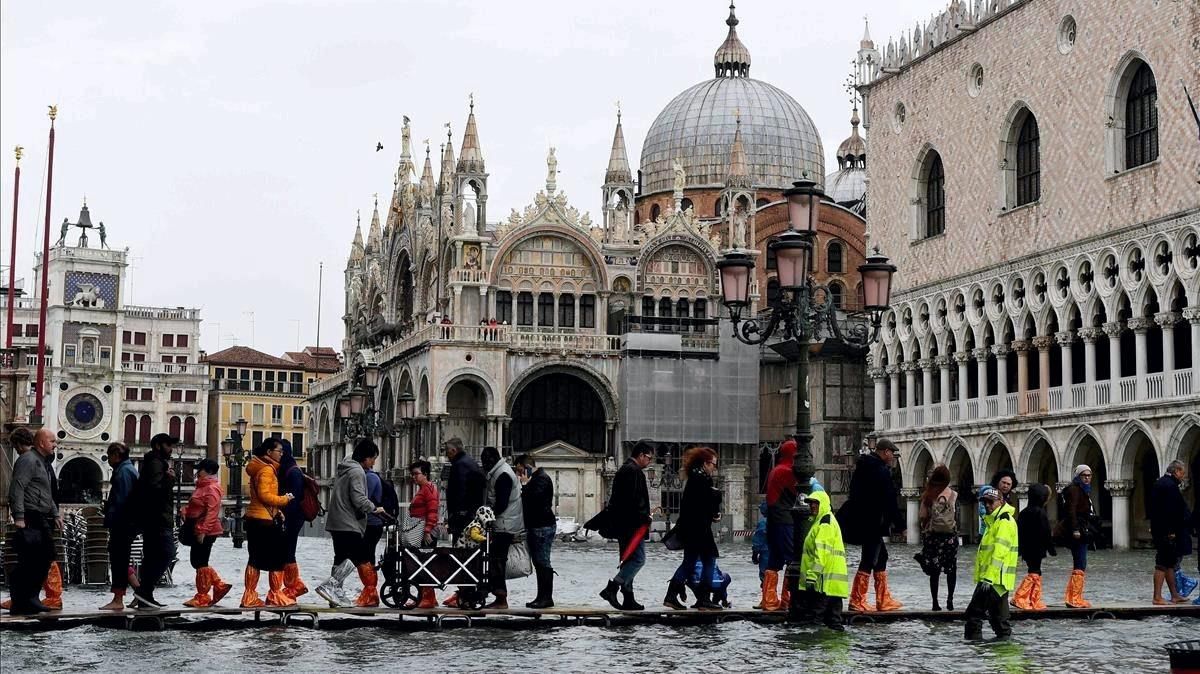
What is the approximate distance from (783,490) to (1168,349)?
21.5m

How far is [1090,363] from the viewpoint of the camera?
38.0m

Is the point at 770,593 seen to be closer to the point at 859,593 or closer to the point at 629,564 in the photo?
the point at 859,593

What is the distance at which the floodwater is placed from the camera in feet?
39.4

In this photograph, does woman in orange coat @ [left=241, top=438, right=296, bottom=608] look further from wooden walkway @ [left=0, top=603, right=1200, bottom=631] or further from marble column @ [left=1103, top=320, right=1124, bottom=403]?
marble column @ [left=1103, top=320, right=1124, bottom=403]

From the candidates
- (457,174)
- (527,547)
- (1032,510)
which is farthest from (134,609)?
(457,174)

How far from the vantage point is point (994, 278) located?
42.0m

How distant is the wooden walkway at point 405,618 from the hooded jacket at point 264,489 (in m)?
0.84

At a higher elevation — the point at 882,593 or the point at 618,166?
the point at 618,166

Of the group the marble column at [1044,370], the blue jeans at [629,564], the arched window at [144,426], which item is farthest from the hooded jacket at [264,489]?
the arched window at [144,426]

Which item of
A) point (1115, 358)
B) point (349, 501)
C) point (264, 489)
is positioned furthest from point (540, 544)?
point (1115, 358)

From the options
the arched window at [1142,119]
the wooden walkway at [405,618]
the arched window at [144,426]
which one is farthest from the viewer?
the arched window at [144,426]

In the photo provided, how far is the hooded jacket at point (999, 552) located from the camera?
13.4 metres

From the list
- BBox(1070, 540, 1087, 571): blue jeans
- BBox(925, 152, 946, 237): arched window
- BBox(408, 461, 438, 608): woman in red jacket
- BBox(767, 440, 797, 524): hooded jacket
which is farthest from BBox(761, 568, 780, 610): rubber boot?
BBox(925, 152, 946, 237): arched window

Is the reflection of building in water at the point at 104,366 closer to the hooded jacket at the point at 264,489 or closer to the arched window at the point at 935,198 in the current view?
the arched window at the point at 935,198
